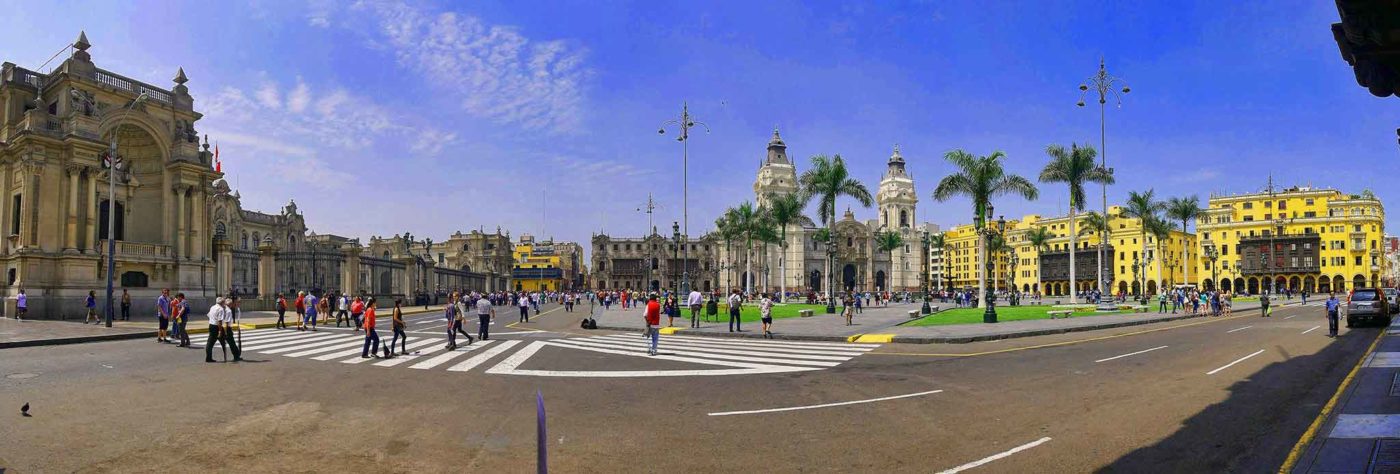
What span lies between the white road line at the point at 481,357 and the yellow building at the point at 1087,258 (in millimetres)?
86272

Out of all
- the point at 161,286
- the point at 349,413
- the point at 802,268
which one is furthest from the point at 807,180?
the point at 802,268

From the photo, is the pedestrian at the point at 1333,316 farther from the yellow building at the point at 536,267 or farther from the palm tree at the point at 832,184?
the yellow building at the point at 536,267

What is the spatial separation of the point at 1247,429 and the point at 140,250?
132 feet

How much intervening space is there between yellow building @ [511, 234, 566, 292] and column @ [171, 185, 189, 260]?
80767mm

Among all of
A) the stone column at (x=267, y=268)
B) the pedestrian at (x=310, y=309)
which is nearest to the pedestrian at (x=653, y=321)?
the pedestrian at (x=310, y=309)

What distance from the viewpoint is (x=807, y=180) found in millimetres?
53312

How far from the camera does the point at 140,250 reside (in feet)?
109

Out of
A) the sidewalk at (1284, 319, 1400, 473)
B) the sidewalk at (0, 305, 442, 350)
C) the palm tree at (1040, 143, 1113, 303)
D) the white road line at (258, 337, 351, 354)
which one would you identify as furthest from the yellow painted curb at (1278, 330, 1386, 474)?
the palm tree at (1040, 143, 1113, 303)

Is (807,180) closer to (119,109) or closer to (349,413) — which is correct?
(119,109)

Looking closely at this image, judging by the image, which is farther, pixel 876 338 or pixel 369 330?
pixel 876 338

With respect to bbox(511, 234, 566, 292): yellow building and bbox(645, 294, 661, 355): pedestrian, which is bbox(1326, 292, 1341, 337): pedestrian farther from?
bbox(511, 234, 566, 292): yellow building

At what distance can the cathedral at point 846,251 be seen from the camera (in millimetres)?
128750

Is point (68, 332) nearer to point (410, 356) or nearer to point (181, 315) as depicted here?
point (181, 315)

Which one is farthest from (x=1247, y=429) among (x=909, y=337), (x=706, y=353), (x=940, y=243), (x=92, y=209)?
(x=940, y=243)
